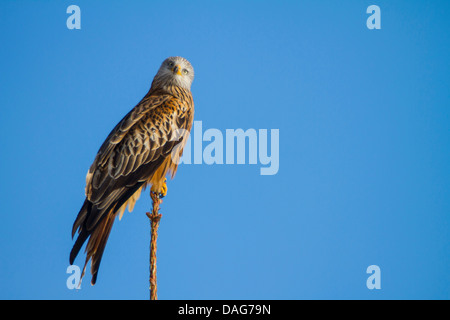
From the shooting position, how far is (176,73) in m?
9.75

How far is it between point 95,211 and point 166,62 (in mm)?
3669

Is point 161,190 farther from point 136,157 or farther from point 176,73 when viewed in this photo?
point 176,73

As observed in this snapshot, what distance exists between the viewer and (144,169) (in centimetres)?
820

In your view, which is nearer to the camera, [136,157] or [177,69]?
[136,157]

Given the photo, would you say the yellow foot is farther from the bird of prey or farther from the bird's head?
the bird's head

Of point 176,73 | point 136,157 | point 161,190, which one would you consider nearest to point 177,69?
point 176,73

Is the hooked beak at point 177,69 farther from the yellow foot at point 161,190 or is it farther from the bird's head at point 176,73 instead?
the yellow foot at point 161,190

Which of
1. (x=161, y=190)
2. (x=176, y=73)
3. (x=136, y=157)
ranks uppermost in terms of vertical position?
(x=176, y=73)

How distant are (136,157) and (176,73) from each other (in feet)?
6.92

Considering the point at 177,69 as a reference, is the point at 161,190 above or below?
below

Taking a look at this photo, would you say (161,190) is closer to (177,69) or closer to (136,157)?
(136,157)

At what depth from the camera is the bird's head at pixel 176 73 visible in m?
9.74
